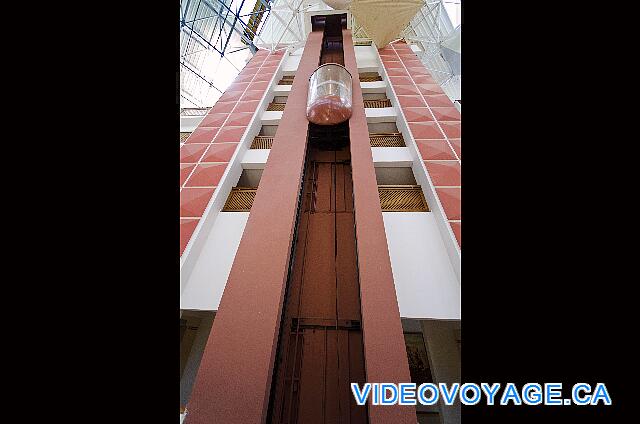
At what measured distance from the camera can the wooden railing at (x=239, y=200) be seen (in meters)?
6.90

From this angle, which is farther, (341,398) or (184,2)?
(184,2)

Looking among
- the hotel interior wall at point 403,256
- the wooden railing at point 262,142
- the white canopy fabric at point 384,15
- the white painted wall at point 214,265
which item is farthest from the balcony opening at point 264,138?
the white canopy fabric at point 384,15

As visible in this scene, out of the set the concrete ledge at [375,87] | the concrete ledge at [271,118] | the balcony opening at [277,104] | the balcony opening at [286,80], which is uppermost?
the balcony opening at [286,80]

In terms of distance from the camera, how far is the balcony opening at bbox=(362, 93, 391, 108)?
1116cm

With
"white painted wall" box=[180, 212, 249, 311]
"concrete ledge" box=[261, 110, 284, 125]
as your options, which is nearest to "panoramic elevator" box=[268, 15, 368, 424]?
"white painted wall" box=[180, 212, 249, 311]

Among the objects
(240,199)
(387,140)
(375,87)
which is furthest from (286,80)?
(240,199)

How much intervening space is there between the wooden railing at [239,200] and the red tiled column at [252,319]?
3.23 ft

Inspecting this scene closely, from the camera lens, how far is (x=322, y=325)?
4434 millimetres

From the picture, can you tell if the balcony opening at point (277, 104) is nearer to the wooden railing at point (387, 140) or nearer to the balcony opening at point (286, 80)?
the balcony opening at point (286, 80)

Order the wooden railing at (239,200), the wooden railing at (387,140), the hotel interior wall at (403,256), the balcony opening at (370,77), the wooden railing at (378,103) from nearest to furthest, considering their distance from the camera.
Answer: the hotel interior wall at (403,256), the wooden railing at (239,200), the wooden railing at (387,140), the wooden railing at (378,103), the balcony opening at (370,77)
